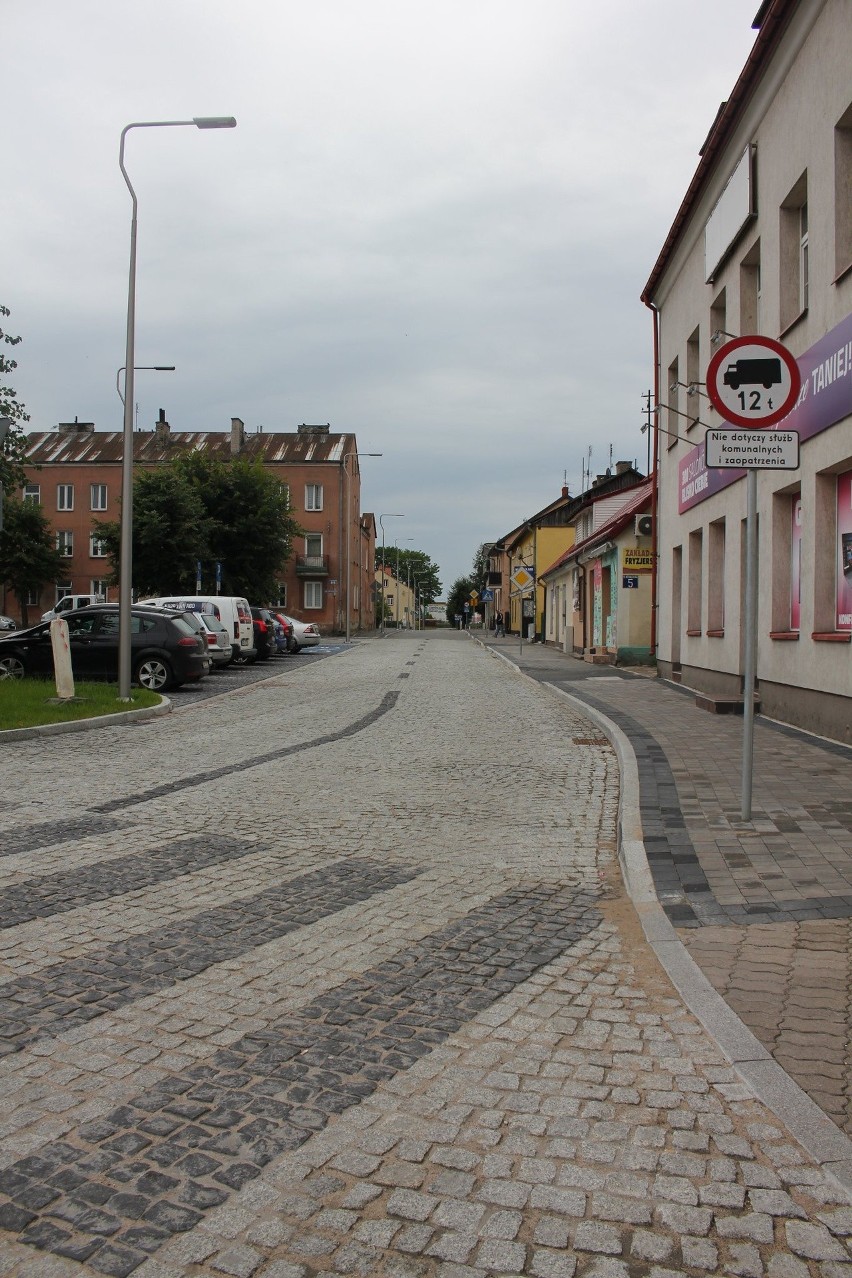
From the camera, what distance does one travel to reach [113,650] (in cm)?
1984

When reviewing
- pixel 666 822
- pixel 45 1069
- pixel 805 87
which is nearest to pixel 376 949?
pixel 45 1069

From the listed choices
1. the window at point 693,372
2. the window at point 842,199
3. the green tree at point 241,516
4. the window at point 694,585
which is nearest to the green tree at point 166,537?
the green tree at point 241,516

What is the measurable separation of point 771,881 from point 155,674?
15.6 m

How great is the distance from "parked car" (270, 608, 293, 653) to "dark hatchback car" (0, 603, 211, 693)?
12.8 metres

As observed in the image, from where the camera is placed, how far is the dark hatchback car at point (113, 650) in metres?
19.8

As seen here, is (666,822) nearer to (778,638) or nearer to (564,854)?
(564,854)

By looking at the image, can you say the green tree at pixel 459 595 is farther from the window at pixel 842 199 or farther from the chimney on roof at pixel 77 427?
the window at pixel 842 199

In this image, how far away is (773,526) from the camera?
13906mm

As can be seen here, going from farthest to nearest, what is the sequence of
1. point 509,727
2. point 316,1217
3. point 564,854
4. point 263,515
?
point 263,515
point 509,727
point 564,854
point 316,1217

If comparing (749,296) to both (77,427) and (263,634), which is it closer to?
(263,634)

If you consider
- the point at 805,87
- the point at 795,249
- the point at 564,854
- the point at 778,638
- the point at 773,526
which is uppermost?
the point at 805,87

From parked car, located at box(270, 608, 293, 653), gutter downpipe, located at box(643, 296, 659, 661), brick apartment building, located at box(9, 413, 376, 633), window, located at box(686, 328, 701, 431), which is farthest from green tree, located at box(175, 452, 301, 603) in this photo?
window, located at box(686, 328, 701, 431)

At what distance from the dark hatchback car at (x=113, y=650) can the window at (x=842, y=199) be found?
1287cm

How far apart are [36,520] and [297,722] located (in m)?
52.7
